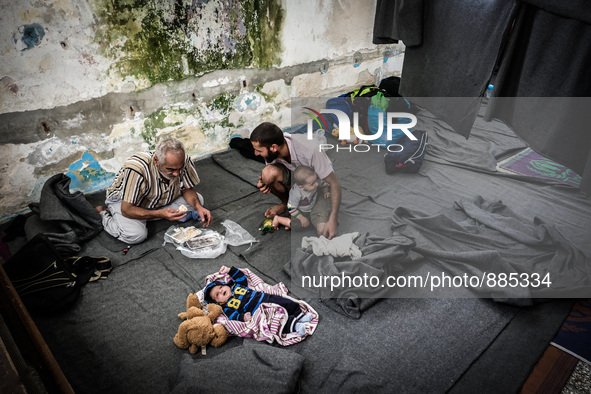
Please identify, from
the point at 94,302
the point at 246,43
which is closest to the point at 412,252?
the point at 94,302

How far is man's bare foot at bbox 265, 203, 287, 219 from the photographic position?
2.85 m

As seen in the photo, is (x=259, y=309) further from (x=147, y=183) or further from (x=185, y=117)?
(x=185, y=117)

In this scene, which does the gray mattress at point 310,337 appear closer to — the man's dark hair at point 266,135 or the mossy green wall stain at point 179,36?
the man's dark hair at point 266,135

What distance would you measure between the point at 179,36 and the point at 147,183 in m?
1.47

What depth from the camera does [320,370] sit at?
5.67 ft

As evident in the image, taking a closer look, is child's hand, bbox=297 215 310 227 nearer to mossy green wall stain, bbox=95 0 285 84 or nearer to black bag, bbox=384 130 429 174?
black bag, bbox=384 130 429 174

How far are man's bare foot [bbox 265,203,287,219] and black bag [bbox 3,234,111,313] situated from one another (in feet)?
4.29

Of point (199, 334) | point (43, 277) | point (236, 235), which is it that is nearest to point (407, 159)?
point (236, 235)

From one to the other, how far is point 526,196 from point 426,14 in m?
2.12

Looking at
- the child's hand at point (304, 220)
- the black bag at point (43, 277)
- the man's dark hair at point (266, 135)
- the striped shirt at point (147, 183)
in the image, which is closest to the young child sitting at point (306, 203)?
the child's hand at point (304, 220)

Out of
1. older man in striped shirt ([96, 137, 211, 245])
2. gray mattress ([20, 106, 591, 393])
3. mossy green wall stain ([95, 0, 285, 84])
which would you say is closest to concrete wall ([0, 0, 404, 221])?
mossy green wall stain ([95, 0, 285, 84])

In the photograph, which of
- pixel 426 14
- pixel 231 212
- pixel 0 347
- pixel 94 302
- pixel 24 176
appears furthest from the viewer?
pixel 231 212

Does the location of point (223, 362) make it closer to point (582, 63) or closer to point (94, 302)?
point (94, 302)

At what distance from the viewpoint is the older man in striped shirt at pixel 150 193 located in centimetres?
237
